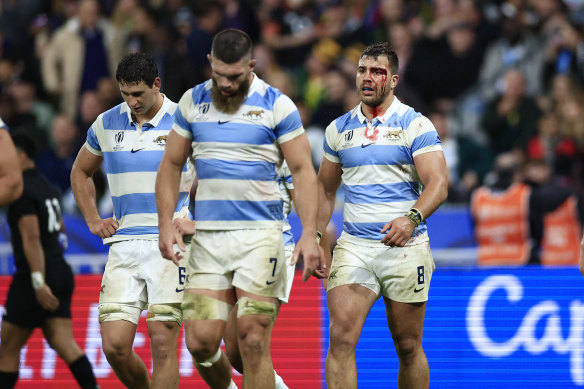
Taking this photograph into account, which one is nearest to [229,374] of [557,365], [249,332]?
[249,332]

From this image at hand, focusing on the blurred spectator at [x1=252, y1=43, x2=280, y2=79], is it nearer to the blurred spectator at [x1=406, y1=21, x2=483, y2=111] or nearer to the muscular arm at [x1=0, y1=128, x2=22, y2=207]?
the blurred spectator at [x1=406, y1=21, x2=483, y2=111]

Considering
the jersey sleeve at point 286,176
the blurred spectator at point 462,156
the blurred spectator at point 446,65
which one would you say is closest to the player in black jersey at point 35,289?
the jersey sleeve at point 286,176

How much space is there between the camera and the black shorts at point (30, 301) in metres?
9.41

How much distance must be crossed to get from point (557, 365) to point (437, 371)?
3.42ft

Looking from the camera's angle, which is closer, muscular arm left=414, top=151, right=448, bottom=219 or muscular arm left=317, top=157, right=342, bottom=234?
muscular arm left=414, top=151, right=448, bottom=219

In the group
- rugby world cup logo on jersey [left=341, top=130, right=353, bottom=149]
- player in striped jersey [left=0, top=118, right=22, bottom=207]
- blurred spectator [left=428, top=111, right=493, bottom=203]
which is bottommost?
blurred spectator [left=428, top=111, right=493, bottom=203]

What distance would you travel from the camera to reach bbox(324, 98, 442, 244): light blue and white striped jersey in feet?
25.8

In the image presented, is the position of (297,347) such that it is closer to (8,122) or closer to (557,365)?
(557,365)

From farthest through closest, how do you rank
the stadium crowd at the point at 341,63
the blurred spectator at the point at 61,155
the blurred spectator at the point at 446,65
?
the blurred spectator at the point at 446,65, the blurred spectator at the point at 61,155, the stadium crowd at the point at 341,63

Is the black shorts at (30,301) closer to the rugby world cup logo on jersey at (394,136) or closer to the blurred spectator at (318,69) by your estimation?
the rugby world cup logo on jersey at (394,136)

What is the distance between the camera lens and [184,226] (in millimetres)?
7750

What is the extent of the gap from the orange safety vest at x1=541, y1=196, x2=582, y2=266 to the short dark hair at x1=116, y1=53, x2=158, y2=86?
6.04 meters

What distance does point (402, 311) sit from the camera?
7.93m

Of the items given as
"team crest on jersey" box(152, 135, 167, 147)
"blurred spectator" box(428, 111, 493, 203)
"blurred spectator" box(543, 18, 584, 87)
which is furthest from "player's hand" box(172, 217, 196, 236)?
"blurred spectator" box(543, 18, 584, 87)
